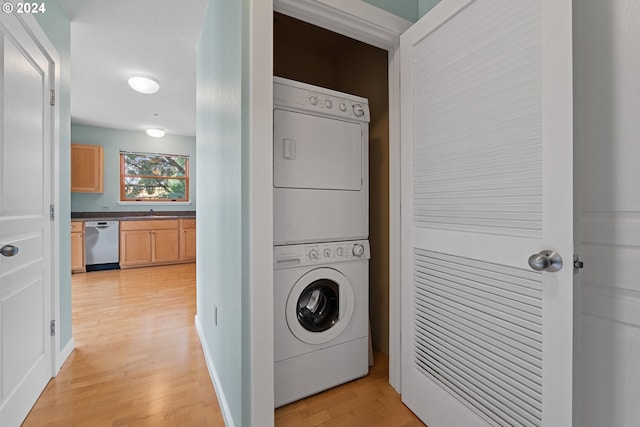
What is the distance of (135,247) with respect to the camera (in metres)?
4.92

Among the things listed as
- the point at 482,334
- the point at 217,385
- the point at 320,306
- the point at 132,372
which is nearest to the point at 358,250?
the point at 320,306

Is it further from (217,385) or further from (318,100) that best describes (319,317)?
(318,100)

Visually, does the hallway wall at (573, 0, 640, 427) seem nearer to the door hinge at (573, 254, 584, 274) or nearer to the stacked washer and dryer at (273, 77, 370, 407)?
the door hinge at (573, 254, 584, 274)

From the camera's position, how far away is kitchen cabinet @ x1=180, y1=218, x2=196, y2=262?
Answer: 17.4 feet

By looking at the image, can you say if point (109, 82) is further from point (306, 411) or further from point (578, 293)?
point (578, 293)

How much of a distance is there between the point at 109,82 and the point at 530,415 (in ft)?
14.9

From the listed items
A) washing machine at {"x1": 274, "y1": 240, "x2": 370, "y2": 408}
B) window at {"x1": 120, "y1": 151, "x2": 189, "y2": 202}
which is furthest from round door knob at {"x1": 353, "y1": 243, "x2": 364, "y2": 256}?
window at {"x1": 120, "y1": 151, "x2": 189, "y2": 202}

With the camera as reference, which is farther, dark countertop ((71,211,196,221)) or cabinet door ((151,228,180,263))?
cabinet door ((151,228,180,263))

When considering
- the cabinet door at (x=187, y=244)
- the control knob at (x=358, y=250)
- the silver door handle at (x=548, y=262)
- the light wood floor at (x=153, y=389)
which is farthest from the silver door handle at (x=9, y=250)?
the cabinet door at (x=187, y=244)

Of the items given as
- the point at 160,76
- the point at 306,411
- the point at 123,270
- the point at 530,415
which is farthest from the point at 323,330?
the point at 123,270

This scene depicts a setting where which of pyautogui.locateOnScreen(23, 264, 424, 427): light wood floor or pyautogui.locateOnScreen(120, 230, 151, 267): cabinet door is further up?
pyautogui.locateOnScreen(120, 230, 151, 267): cabinet door

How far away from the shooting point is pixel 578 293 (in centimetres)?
93

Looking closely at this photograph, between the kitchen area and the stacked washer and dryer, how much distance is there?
4447 millimetres

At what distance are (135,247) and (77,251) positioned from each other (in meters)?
0.78
